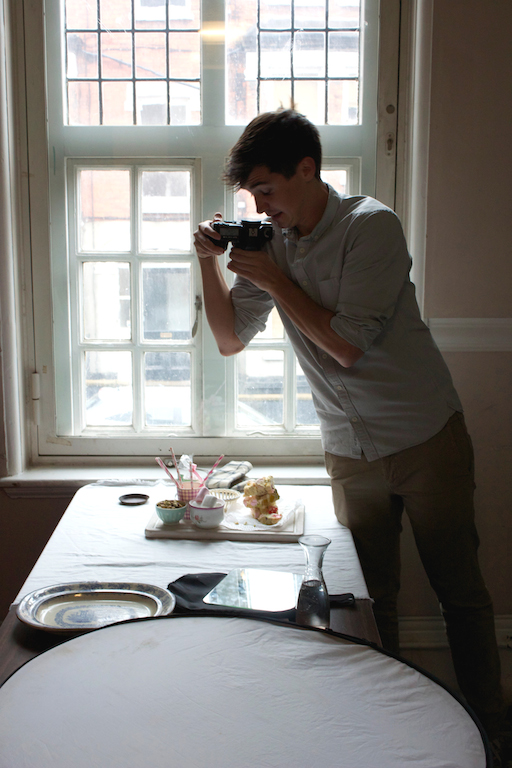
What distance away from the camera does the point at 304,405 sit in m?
2.14

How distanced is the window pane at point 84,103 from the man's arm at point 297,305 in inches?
37.2

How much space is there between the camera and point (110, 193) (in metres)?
2.05

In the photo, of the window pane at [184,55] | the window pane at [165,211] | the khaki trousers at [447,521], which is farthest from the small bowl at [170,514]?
the window pane at [184,55]

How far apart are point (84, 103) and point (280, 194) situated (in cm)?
105

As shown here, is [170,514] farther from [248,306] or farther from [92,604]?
[248,306]

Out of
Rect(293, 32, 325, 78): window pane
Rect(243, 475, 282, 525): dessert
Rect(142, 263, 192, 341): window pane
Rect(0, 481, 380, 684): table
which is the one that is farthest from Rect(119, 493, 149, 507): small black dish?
Rect(293, 32, 325, 78): window pane

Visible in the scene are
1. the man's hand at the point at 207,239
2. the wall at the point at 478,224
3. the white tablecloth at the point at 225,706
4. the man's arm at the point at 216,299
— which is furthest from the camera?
the wall at the point at 478,224

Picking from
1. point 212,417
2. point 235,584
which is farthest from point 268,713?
point 212,417

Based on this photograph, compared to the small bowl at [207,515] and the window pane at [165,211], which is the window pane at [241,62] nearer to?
the window pane at [165,211]

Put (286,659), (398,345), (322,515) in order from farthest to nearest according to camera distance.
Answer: (322,515) < (398,345) < (286,659)

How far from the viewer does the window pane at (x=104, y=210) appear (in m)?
2.05

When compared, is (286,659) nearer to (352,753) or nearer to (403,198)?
(352,753)

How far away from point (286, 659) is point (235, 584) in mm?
308

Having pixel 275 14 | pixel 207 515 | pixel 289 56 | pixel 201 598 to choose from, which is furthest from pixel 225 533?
pixel 275 14
